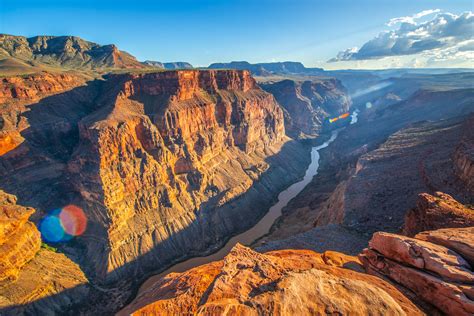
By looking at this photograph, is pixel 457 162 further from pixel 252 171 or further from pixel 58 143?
pixel 58 143

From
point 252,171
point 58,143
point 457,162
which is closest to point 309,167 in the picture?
point 252,171

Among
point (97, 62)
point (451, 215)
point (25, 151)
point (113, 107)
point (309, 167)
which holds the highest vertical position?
point (97, 62)

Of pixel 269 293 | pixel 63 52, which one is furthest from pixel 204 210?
pixel 63 52

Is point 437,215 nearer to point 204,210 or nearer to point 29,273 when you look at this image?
point 204,210

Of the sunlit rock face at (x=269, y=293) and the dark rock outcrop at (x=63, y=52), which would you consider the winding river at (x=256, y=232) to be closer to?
the sunlit rock face at (x=269, y=293)

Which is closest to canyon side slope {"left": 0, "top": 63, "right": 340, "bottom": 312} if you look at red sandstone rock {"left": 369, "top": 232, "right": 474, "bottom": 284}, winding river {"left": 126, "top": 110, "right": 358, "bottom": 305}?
winding river {"left": 126, "top": 110, "right": 358, "bottom": 305}

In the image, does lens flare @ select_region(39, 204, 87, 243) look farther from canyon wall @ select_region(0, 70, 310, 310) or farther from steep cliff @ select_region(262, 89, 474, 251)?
steep cliff @ select_region(262, 89, 474, 251)

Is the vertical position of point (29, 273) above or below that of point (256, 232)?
above
